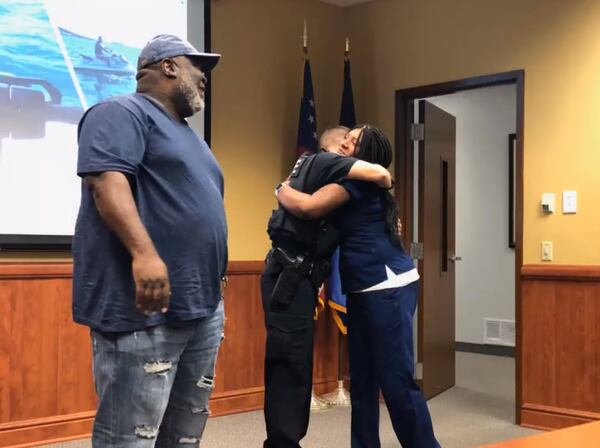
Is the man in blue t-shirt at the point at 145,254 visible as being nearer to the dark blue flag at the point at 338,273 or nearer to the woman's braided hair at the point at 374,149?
the woman's braided hair at the point at 374,149

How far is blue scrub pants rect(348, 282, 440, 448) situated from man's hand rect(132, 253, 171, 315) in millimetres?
1120

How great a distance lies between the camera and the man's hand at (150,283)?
1.33 m

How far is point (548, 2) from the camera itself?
361 centimetres

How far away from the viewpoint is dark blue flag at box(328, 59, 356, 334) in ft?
12.5

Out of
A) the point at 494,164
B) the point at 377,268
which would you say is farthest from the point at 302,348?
the point at 494,164

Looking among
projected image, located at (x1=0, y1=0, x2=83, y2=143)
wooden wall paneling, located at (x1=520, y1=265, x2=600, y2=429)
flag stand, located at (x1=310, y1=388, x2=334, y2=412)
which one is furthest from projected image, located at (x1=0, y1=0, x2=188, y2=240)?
wooden wall paneling, located at (x1=520, y1=265, x2=600, y2=429)

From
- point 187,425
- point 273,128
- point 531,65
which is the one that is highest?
point 531,65

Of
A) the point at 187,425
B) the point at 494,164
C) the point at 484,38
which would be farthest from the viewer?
the point at 494,164

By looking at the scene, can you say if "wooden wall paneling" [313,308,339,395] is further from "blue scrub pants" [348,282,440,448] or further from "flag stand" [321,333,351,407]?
"blue scrub pants" [348,282,440,448]

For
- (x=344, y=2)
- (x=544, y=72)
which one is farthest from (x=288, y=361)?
(x=344, y=2)

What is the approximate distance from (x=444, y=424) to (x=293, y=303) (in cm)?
161

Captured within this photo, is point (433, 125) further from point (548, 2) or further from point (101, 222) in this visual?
point (101, 222)

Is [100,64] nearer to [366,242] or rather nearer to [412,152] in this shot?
[366,242]

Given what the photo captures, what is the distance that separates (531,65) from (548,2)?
0.32 meters
